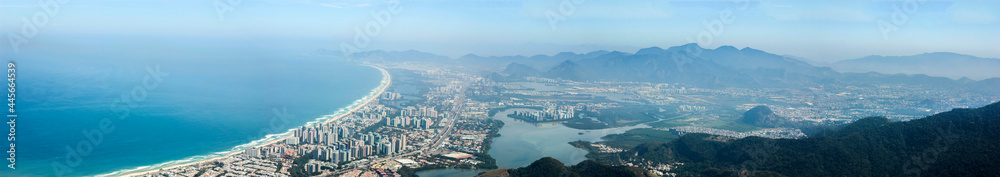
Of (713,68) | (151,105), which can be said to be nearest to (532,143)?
(151,105)

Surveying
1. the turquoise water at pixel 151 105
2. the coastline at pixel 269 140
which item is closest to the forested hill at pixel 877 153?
the coastline at pixel 269 140

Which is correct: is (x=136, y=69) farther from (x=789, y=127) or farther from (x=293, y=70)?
(x=789, y=127)

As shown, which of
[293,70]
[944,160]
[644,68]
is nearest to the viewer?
[944,160]

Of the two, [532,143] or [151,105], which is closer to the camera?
[532,143]

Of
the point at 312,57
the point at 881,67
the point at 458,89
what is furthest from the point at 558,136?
the point at 881,67

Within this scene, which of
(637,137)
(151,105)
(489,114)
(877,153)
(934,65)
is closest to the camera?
(877,153)

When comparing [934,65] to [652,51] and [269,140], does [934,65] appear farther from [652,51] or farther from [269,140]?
[269,140]
